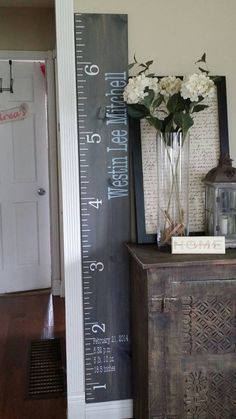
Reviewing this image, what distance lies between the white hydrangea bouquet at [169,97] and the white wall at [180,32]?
0.39ft

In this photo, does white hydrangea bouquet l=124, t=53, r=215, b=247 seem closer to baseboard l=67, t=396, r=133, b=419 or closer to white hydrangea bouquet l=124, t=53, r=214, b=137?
white hydrangea bouquet l=124, t=53, r=214, b=137

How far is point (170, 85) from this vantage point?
5.84 ft

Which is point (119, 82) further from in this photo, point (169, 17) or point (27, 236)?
point (27, 236)

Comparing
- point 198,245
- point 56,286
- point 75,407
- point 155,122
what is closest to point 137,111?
point 155,122

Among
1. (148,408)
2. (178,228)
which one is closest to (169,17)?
(178,228)

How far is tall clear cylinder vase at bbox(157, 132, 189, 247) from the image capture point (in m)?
1.88

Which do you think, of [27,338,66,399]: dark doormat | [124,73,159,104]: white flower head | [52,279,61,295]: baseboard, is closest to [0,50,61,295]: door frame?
[52,279,61,295]: baseboard

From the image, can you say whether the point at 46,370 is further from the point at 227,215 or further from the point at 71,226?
the point at 227,215


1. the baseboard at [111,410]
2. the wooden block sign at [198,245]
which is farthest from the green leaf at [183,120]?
the baseboard at [111,410]

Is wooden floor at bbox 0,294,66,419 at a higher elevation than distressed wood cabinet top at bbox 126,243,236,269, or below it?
below

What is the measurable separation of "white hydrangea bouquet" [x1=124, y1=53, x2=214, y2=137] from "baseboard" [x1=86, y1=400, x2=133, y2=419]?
1.27m

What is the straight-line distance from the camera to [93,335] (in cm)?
207

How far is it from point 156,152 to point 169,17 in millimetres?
580

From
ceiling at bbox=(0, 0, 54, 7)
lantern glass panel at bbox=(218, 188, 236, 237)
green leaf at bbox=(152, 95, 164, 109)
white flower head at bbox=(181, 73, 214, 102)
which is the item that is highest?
ceiling at bbox=(0, 0, 54, 7)
